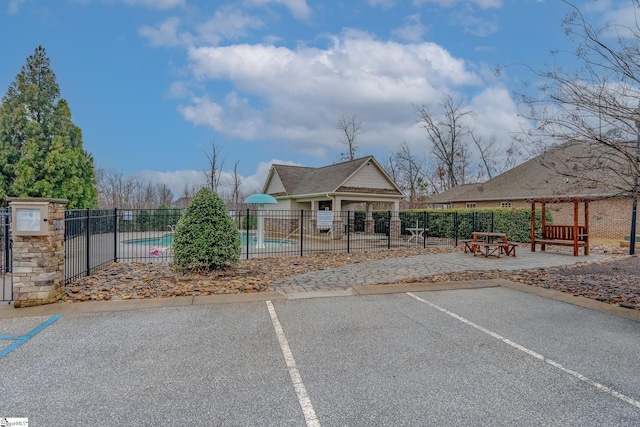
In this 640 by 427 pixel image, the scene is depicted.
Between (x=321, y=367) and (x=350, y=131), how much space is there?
114ft

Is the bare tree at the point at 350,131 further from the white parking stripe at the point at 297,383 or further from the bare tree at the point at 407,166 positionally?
the white parking stripe at the point at 297,383

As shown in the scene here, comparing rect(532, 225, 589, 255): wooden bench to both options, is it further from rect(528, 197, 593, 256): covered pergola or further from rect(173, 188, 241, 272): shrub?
rect(173, 188, 241, 272): shrub

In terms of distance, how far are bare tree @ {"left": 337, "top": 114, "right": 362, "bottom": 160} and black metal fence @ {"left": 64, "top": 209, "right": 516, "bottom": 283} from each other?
15.0 m

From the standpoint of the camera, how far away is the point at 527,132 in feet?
17.4

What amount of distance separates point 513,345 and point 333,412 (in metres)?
2.56

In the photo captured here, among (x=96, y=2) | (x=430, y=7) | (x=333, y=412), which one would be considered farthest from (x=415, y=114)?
(x=333, y=412)

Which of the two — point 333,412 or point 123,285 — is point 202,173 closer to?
point 123,285

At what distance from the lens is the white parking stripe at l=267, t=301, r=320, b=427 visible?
250cm

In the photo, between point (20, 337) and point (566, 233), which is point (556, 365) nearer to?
point (20, 337)

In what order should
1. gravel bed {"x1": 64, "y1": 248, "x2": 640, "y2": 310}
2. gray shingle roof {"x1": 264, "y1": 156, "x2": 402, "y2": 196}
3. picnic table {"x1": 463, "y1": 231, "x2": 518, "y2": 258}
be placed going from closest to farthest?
gravel bed {"x1": 64, "y1": 248, "x2": 640, "y2": 310} < picnic table {"x1": 463, "y1": 231, "x2": 518, "y2": 258} < gray shingle roof {"x1": 264, "y1": 156, "x2": 402, "y2": 196}

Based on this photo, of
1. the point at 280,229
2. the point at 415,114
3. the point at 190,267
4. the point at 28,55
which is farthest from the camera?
the point at 415,114

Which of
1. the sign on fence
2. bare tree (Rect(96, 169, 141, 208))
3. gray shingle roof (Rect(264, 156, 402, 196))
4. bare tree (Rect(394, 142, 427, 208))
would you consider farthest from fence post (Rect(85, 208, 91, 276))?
bare tree (Rect(394, 142, 427, 208))

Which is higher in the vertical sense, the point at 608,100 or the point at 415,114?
the point at 415,114

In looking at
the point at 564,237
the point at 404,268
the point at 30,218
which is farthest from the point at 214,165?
the point at 564,237
